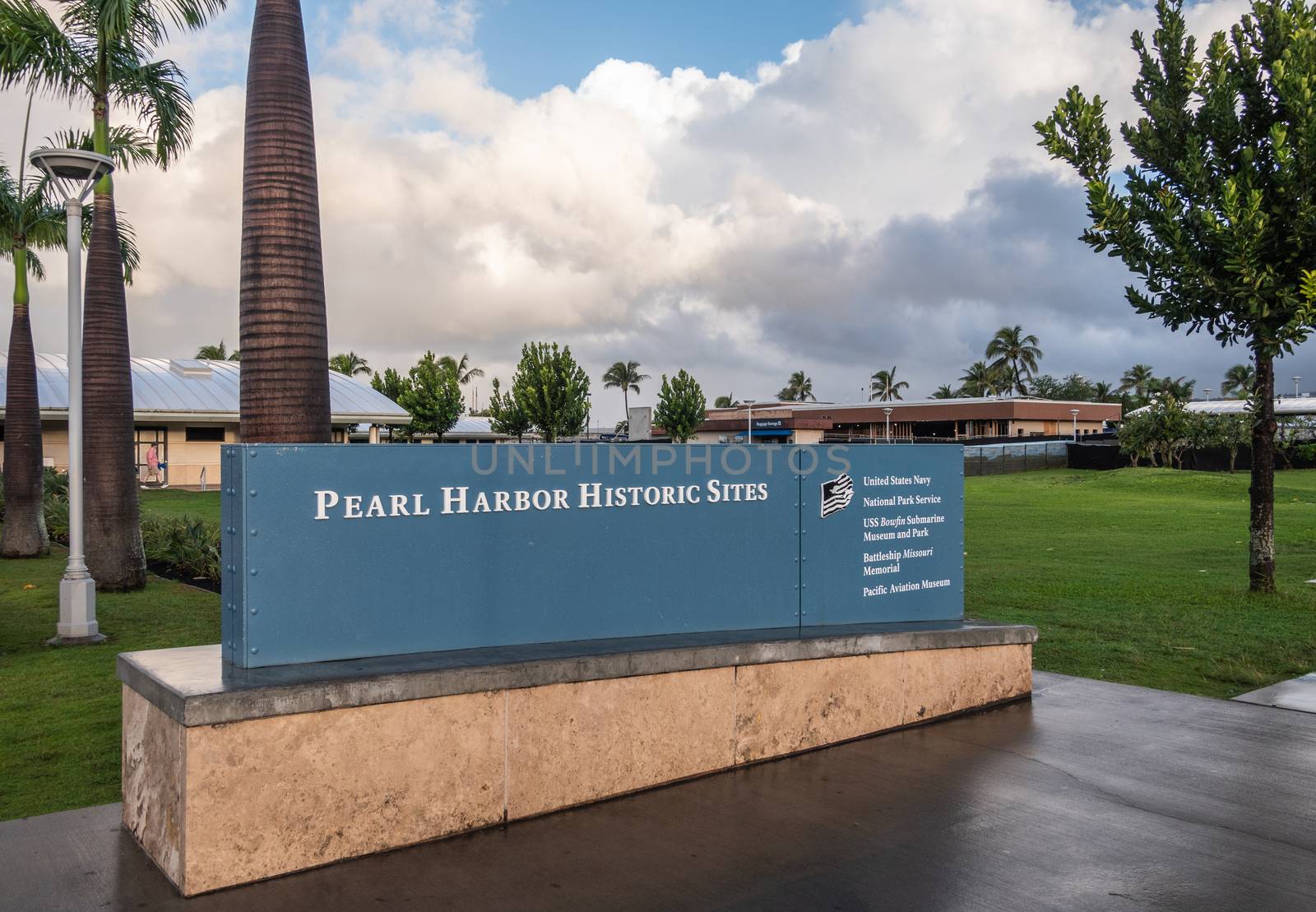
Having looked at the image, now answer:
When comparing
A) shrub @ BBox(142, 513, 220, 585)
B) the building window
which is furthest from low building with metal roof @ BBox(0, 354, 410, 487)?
shrub @ BBox(142, 513, 220, 585)

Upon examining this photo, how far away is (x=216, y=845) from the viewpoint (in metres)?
4.09

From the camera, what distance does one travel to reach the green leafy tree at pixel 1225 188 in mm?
10320

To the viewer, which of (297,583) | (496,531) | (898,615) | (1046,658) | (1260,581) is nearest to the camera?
(297,583)

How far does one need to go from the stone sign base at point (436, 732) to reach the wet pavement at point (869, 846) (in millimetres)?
117

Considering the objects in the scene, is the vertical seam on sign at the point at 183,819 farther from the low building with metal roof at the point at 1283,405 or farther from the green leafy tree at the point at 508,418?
the low building with metal roof at the point at 1283,405

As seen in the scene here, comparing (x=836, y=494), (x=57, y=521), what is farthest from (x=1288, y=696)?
(x=57, y=521)

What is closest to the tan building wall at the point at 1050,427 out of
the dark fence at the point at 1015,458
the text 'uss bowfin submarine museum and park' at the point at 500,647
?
the dark fence at the point at 1015,458

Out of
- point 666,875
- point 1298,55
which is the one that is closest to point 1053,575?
point 1298,55

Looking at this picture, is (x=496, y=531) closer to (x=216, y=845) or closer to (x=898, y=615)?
(x=216, y=845)

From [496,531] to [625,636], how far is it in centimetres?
99

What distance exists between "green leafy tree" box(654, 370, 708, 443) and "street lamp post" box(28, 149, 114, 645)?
2277 inches

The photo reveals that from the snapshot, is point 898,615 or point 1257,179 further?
point 1257,179

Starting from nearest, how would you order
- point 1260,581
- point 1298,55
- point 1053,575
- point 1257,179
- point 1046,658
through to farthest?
point 1046,658
point 1298,55
point 1257,179
point 1260,581
point 1053,575

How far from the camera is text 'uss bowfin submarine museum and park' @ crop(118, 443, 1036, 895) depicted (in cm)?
427
